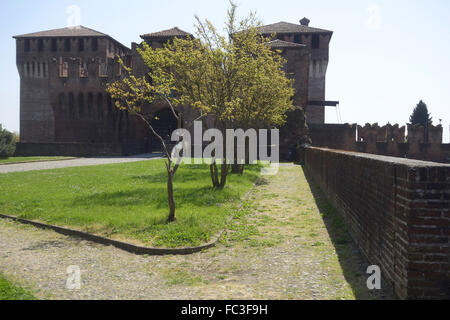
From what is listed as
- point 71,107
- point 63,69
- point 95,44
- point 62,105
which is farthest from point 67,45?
point 71,107

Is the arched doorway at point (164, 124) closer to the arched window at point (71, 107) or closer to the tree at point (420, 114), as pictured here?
the arched window at point (71, 107)

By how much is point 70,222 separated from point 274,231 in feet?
13.7

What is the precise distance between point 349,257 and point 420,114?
66.9m

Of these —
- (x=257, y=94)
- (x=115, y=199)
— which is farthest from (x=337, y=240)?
(x=257, y=94)

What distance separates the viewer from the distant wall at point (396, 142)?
1347 inches

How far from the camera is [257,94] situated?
1434cm

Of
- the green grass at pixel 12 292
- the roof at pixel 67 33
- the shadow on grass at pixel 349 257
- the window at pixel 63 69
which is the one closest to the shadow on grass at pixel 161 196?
the shadow on grass at pixel 349 257

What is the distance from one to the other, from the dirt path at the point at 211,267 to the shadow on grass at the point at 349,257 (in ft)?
0.04

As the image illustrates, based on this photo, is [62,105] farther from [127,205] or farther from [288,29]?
[127,205]

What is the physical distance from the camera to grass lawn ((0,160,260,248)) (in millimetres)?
6789

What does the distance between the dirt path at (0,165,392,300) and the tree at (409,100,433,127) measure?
211ft

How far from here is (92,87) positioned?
1543 inches

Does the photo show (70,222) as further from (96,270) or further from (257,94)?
(257,94)

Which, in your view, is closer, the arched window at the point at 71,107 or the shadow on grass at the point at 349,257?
the shadow on grass at the point at 349,257
